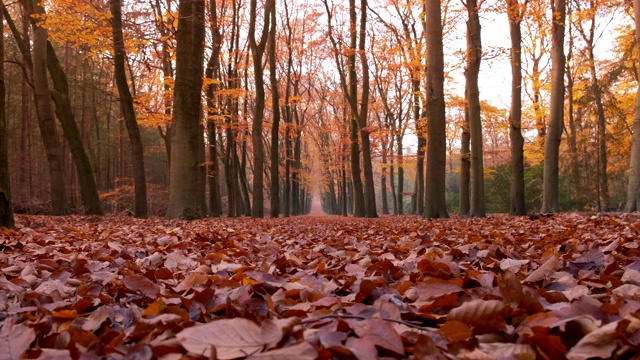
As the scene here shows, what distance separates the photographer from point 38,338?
1.40 metres

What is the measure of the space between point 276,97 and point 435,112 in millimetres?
8708

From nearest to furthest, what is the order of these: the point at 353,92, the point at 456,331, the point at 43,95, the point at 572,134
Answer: the point at 456,331
the point at 43,95
the point at 353,92
the point at 572,134

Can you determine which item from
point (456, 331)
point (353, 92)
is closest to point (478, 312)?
point (456, 331)

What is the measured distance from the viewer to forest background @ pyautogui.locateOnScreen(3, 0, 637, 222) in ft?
40.4

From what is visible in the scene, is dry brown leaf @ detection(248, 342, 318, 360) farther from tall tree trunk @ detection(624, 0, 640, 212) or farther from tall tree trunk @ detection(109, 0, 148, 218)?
tall tree trunk @ detection(109, 0, 148, 218)

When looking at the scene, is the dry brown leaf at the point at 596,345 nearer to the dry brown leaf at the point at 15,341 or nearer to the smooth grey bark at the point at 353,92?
the dry brown leaf at the point at 15,341

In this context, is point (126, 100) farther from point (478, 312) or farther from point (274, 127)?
point (478, 312)

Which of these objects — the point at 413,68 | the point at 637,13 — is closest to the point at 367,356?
the point at 637,13

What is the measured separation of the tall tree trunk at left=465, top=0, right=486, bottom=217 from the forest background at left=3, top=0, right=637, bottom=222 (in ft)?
0.14

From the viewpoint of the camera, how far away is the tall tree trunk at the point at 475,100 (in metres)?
12.5

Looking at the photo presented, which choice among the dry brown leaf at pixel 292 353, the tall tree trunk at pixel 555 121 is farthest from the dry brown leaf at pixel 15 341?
the tall tree trunk at pixel 555 121

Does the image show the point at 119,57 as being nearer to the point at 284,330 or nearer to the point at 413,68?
the point at 413,68

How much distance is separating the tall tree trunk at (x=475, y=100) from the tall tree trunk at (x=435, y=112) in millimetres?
2173

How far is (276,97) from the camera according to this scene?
18031 millimetres
